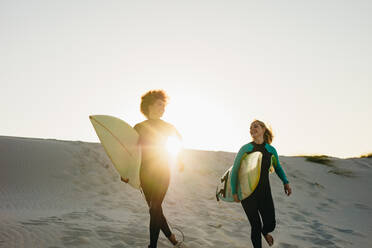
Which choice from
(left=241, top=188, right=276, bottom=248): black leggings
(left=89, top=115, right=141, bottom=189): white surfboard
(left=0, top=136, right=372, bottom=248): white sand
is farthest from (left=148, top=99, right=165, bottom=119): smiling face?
(left=0, top=136, right=372, bottom=248): white sand

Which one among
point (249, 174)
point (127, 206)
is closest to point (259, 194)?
point (249, 174)

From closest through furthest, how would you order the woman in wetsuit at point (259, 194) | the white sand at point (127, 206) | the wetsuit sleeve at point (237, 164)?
the woman in wetsuit at point (259, 194)
the wetsuit sleeve at point (237, 164)
the white sand at point (127, 206)

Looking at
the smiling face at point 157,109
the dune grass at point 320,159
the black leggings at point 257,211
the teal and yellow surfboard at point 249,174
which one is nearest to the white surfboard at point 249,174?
the teal and yellow surfboard at point 249,174

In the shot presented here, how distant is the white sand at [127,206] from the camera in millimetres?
4207

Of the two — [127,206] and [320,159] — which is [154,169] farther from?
[320,159]

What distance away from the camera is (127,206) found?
6.70 meters

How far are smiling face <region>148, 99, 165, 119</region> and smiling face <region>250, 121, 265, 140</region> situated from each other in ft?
3.78

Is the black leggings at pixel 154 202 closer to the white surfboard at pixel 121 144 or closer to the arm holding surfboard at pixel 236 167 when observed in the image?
the white surfboard at pixel 121 144

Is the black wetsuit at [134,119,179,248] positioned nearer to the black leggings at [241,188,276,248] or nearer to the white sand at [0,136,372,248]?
the white sand at [0,136,372,248]

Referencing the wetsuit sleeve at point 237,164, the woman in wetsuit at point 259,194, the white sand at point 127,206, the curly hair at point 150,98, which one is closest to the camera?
the woman in wetsuit at point 259,194

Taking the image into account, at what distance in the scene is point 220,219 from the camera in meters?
6.39

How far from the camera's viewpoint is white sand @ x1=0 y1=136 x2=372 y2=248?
4.21 metres

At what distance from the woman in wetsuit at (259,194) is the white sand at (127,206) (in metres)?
1.00

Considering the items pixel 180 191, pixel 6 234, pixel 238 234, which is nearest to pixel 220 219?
pixel 238 234
